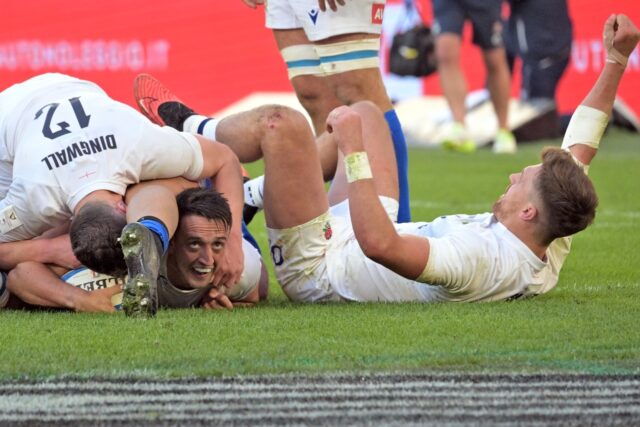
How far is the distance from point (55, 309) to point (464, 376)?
1.90 metres

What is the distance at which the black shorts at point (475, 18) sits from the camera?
12031mm

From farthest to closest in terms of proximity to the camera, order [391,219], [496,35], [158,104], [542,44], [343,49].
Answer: [542,44] < [496,35] < [343,49] < [158,104] < [391,219]

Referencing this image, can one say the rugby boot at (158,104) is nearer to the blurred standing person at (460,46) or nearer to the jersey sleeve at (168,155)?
the jersey sleeve at (168,155)

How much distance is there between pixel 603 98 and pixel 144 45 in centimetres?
997

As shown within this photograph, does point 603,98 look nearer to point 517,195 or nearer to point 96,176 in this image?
point 517,195

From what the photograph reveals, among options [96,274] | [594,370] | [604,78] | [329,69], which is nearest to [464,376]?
[594,370]

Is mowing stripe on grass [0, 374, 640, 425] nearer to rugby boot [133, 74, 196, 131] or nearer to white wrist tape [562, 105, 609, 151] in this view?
white wrist tape [562, 105, 609, 151]

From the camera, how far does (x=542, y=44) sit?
13.2 metres

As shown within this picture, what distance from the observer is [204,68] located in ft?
48.9

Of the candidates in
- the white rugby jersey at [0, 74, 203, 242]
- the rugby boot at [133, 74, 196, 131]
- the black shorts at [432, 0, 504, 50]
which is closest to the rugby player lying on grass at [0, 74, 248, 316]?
the white rugby jersey at [0, 74, 203, 242]

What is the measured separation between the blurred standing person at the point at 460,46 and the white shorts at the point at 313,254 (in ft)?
22.6

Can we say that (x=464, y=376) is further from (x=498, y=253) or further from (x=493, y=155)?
(x=493, y=155)

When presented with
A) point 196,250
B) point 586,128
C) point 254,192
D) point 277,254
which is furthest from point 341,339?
point 254,192

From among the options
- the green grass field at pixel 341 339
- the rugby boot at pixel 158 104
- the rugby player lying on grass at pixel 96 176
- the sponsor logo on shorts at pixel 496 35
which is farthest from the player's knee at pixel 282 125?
the sponsor logo on shorts at pixel 496 35
